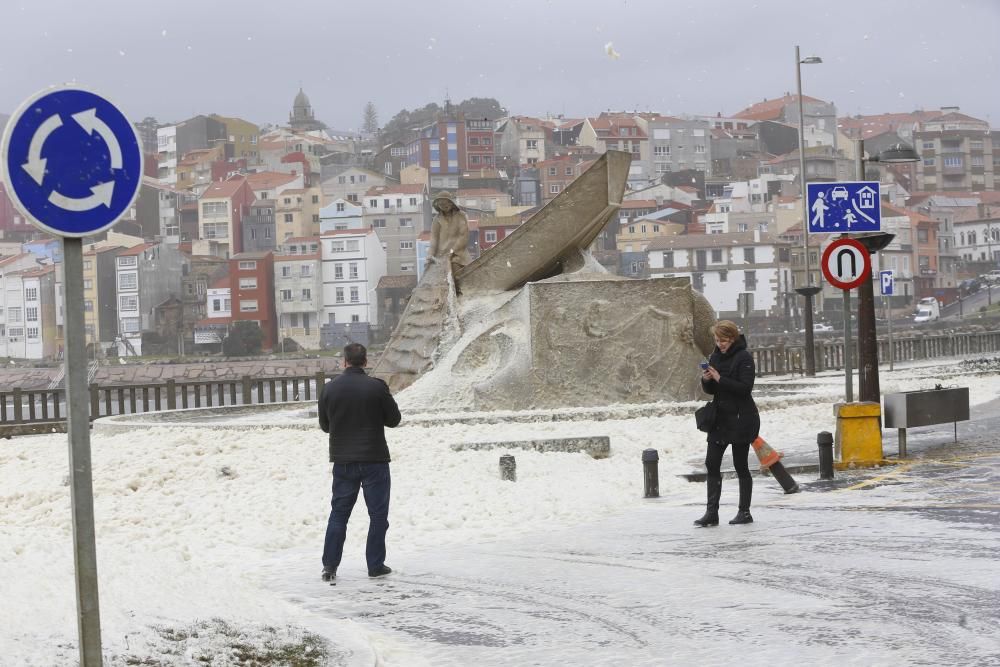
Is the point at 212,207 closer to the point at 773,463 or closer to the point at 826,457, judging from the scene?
the point at 826,457

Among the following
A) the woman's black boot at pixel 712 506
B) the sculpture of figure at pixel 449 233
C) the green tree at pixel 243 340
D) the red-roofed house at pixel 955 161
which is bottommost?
the woman's black boot at pixel 712 506

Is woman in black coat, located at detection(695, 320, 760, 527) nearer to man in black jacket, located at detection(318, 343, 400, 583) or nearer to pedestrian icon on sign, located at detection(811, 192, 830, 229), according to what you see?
man in black jacket, located at detection(318, 343, 400, 583)

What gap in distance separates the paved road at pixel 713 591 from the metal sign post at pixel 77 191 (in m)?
2.28

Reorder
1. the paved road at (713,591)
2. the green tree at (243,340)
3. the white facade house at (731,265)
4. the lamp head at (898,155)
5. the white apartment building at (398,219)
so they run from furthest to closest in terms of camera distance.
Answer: the white apartment building at (398,219)
the white facade house at (731,265)
the green tree at (243,340)
the lamp head at (898,155)
the paved road at (713,591)

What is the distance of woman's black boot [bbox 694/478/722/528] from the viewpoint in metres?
11.3

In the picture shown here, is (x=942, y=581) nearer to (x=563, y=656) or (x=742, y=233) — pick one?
(x=563, y=656)

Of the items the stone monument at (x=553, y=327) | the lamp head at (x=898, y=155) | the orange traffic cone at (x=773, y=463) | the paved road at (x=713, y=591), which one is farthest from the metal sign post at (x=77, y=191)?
the stone monument at (x=553, y=327)

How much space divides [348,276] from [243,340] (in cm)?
1148

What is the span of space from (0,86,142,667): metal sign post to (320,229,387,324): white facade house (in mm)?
100445

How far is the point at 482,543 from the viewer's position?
11250 mm

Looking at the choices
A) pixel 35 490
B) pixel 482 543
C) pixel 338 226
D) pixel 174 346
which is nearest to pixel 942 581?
pixel 482 543

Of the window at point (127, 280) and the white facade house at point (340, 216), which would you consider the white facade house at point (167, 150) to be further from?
the window at point (127, 280)

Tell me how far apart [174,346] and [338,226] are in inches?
743

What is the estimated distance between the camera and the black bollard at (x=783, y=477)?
12936 millimetres
